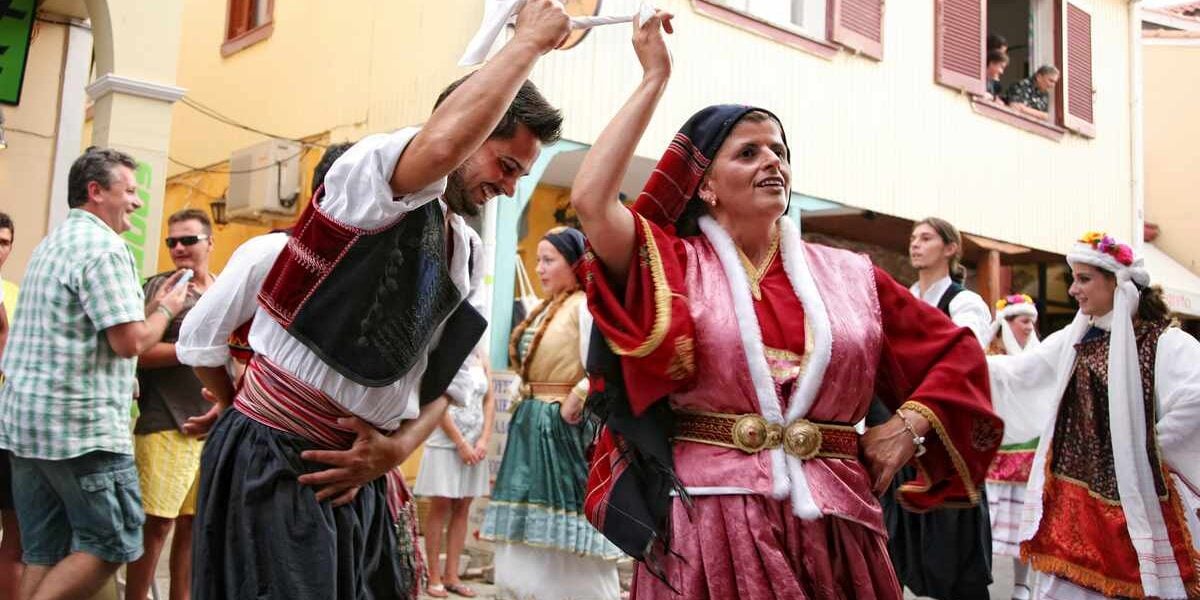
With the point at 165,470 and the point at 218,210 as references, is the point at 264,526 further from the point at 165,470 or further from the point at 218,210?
the point at 218,210

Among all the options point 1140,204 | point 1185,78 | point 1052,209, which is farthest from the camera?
point 1185,78

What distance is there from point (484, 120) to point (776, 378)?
89 centimetres

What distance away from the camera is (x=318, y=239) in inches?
→ 92.4

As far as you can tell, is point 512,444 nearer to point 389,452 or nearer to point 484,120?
point 389,452

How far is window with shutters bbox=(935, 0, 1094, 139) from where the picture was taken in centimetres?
1254

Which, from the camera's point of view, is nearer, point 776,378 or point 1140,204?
point 776,378

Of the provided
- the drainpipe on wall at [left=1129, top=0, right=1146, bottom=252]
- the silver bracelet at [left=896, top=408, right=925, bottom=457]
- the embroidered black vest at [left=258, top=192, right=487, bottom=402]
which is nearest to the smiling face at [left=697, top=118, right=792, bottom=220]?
the silver bracelet at [left=896, top=408, right=925, bottom=457]

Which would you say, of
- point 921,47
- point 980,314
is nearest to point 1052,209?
point 921,47

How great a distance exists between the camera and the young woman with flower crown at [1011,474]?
687 cm

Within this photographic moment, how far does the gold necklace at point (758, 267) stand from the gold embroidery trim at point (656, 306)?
246 millimetres

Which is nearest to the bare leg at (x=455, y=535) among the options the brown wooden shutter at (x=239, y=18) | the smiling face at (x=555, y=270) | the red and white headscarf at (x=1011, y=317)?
the smiling face at (x=555, y=270)

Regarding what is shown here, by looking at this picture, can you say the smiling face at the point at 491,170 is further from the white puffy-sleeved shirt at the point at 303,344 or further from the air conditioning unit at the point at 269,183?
the air conditioning unit at the point at 269,183

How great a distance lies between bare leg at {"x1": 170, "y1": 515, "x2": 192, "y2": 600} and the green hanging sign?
409cm

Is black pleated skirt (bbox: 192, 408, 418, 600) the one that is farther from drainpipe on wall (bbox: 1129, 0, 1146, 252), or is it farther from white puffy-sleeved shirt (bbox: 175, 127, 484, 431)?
drainpipe on wall (bbox: 1129, 0, 1146, 252)
